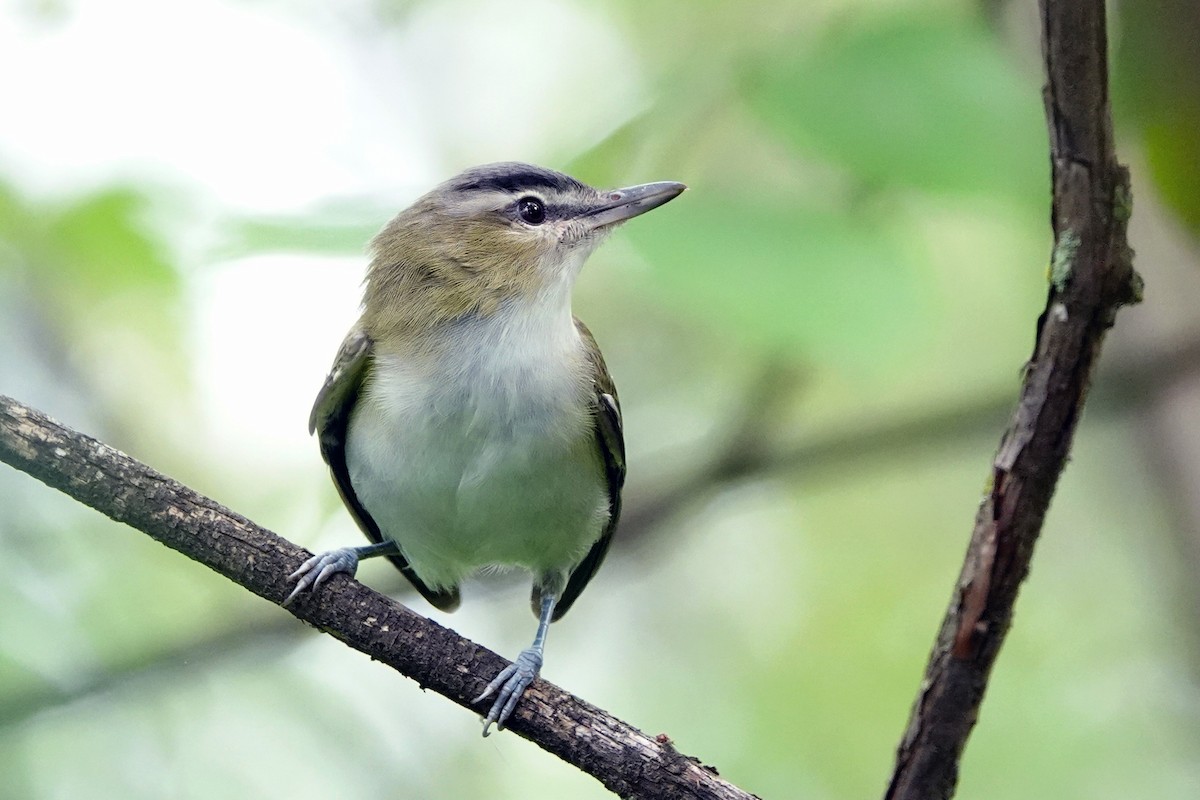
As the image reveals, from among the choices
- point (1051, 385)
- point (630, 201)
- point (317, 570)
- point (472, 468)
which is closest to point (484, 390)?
point (472, 468)

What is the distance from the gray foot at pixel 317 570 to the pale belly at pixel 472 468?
71 cm

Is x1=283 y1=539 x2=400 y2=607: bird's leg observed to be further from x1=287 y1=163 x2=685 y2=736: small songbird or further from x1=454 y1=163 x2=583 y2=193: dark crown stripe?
x1=454 y1=163 x2=583 y2=193: dark crown stripe

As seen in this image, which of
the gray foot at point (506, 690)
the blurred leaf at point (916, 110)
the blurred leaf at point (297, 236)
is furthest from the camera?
the gray foot at point (506, 690)

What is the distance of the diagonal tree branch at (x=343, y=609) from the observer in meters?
3.54

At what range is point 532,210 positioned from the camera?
569 centimetres

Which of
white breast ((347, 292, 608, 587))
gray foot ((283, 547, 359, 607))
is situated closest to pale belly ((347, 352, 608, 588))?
white breast ((347, 292, 608, 587))

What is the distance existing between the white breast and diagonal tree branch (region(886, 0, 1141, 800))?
6.76 ft

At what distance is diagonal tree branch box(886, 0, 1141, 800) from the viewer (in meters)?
2.80

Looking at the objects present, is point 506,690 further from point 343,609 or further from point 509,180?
point 509,180

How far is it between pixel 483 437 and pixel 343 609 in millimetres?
1250

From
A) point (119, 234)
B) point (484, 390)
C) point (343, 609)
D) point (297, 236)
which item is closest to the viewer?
point (297, 236)

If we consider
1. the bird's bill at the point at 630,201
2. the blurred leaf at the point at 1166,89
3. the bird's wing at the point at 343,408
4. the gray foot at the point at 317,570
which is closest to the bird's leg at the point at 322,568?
the gray foot at the point at 317,570

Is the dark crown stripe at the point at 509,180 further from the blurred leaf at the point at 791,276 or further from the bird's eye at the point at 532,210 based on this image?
the blurred leaf at the point at 791,276

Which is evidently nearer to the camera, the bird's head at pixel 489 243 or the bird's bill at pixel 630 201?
the bird's bill at pixel 630 201
